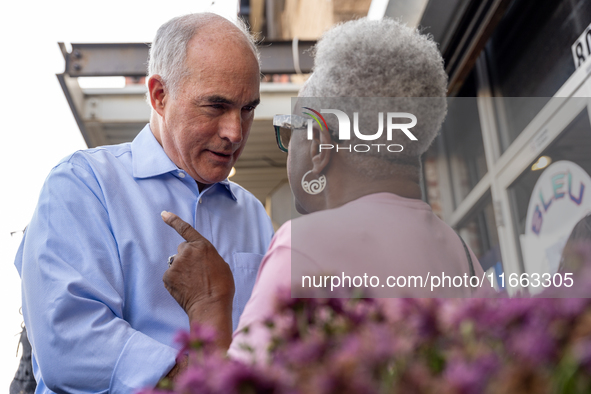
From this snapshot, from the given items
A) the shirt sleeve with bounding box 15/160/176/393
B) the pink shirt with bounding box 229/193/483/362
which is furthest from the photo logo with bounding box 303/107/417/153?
the shirt sleeve with bounding box 15/160/176/393

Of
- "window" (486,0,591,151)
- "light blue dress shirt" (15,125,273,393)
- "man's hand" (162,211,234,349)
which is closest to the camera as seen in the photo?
"man's hand" (162,211,234,349)

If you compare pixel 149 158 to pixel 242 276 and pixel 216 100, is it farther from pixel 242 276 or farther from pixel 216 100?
pixel 242 276

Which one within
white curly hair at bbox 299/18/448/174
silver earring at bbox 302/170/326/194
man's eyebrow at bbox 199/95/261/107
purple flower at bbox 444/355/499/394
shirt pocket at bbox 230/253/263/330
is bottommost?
shirt pocket at bbox 230/253/263/330

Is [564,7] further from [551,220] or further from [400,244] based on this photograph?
[400,244]

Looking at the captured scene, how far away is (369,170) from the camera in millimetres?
1206

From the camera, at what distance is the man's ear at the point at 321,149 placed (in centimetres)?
121

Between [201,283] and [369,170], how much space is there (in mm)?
539

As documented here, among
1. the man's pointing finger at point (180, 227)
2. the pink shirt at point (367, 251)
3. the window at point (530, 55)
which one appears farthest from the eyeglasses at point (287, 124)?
the window at point (530, 55)

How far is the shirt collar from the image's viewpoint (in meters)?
2.08

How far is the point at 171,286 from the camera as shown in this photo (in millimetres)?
1477

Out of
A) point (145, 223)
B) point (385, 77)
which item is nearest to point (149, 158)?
point (145, 223)

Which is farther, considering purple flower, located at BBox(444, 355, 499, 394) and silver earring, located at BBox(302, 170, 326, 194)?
silver earring, located at BBox(302, 170, 326, 194)

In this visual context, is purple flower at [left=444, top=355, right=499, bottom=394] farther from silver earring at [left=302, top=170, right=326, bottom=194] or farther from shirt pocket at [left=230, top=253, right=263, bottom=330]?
shirt pocket at [left=230, top=253, right=263, bottom=330]

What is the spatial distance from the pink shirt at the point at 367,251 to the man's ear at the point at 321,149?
0.13m
